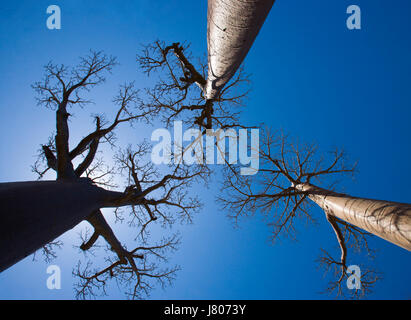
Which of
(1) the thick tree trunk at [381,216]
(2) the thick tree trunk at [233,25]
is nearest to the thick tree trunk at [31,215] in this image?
(2) the thick tree trunk at [233,25]

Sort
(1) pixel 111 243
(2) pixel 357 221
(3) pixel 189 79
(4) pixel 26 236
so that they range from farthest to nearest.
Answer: (3) pixel 189 79
(1) pixel 111 243
(2) pixel 357 221
(4) pixel 26 236

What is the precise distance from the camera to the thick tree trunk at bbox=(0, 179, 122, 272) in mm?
1785

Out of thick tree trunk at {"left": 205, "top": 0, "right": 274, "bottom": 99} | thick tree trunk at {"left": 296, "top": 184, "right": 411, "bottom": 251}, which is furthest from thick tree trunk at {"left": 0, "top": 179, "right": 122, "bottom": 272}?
thick tree trunk at {"left": 296, "top": 184, "right": 411, "bottom": 251}

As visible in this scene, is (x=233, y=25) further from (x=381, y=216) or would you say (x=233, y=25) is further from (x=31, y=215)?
(x=381, y=216)

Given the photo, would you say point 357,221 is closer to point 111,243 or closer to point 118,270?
point 111,243

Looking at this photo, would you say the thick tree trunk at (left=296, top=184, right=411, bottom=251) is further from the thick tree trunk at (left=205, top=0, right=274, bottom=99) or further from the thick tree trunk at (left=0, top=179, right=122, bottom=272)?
the thick tree trunk at (left=0, top=179, right=122, bottom=272)

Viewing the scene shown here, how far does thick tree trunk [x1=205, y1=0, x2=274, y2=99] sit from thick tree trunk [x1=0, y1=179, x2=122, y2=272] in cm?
265

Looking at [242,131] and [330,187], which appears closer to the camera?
[330,187]

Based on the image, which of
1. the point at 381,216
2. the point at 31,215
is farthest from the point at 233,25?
the point at 381,216

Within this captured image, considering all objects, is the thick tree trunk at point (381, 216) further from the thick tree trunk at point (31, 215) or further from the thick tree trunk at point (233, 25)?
the thick tree trunk at point (31, 215)

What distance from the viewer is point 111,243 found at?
182 inches

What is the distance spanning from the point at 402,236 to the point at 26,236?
394 cm

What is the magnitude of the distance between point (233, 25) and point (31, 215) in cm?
276
